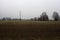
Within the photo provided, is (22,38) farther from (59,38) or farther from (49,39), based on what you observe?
(59,38)

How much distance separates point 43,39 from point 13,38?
1.45 meters

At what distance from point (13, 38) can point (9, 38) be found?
20 cm

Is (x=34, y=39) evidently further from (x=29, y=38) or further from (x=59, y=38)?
(x=59, y=38)

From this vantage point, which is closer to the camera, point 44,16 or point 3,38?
point 3,38

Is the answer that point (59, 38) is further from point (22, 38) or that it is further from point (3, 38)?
point (3, 38)

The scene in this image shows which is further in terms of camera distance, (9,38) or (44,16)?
(44,16)

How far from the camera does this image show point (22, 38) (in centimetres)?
768

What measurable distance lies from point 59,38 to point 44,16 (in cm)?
2569

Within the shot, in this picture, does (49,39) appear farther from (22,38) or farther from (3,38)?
(3,38)

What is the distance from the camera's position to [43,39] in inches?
297

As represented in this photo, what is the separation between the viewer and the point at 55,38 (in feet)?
25.5

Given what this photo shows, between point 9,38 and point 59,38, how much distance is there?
2.46 m

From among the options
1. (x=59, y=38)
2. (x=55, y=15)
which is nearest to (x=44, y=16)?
(x=55, y=15)

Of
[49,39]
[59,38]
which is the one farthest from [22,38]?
[59,38]
